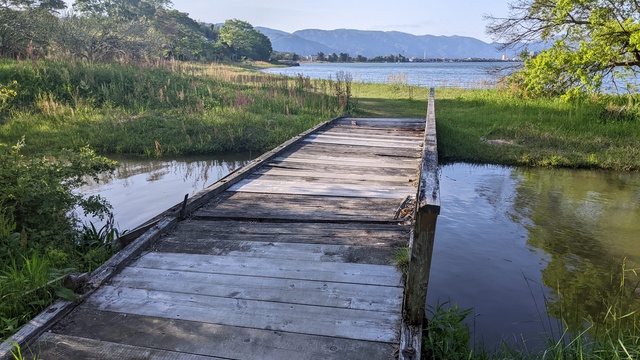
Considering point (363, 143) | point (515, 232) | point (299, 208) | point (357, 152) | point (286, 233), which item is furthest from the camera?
point (363, 143)

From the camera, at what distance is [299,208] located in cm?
426

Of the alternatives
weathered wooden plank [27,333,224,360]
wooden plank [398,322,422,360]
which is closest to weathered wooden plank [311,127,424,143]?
wooden plank [398,322,422,360]

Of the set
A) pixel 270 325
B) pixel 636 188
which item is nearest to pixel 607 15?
pixel 636 188

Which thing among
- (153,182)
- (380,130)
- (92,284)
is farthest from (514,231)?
(153,182)

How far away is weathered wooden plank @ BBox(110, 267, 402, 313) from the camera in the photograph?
2605 mm

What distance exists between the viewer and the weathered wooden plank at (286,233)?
3.46 metres

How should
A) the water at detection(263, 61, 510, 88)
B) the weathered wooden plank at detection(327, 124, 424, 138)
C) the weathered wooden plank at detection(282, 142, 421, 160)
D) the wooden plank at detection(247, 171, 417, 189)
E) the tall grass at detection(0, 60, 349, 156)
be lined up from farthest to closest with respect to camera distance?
the water at detection(263, 61, 510, 88) < the tall grass at detection(0, 60, 349, 156) < the weathered wooden plank at detection(327, 124, 424, 138) < the weathered wooden plank at detection(282, 142, 421, 160) < the wooden plank at detection(247, 171, 417, 189)

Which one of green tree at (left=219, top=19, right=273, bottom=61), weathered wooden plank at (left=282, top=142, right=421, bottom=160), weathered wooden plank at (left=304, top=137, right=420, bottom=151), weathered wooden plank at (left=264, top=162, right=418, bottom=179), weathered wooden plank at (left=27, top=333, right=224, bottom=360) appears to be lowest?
weathered wooden plank at (left=27, top=333, right=224, bottom=360)

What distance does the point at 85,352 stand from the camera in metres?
2.16

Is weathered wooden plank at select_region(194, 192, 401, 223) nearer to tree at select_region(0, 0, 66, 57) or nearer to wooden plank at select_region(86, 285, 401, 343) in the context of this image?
wooden plank at select_region(86, 285, 401, 343)

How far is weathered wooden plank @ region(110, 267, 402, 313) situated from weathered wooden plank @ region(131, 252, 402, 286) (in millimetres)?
59

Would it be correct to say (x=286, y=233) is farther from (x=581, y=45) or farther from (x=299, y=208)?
(x=581, y=45)

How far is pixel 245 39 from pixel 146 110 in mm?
84467

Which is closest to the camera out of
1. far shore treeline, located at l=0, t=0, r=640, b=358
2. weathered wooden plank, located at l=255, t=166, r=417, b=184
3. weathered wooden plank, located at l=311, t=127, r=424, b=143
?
weathered wooden plank, located at l=255, t=166, r=417, b=184
